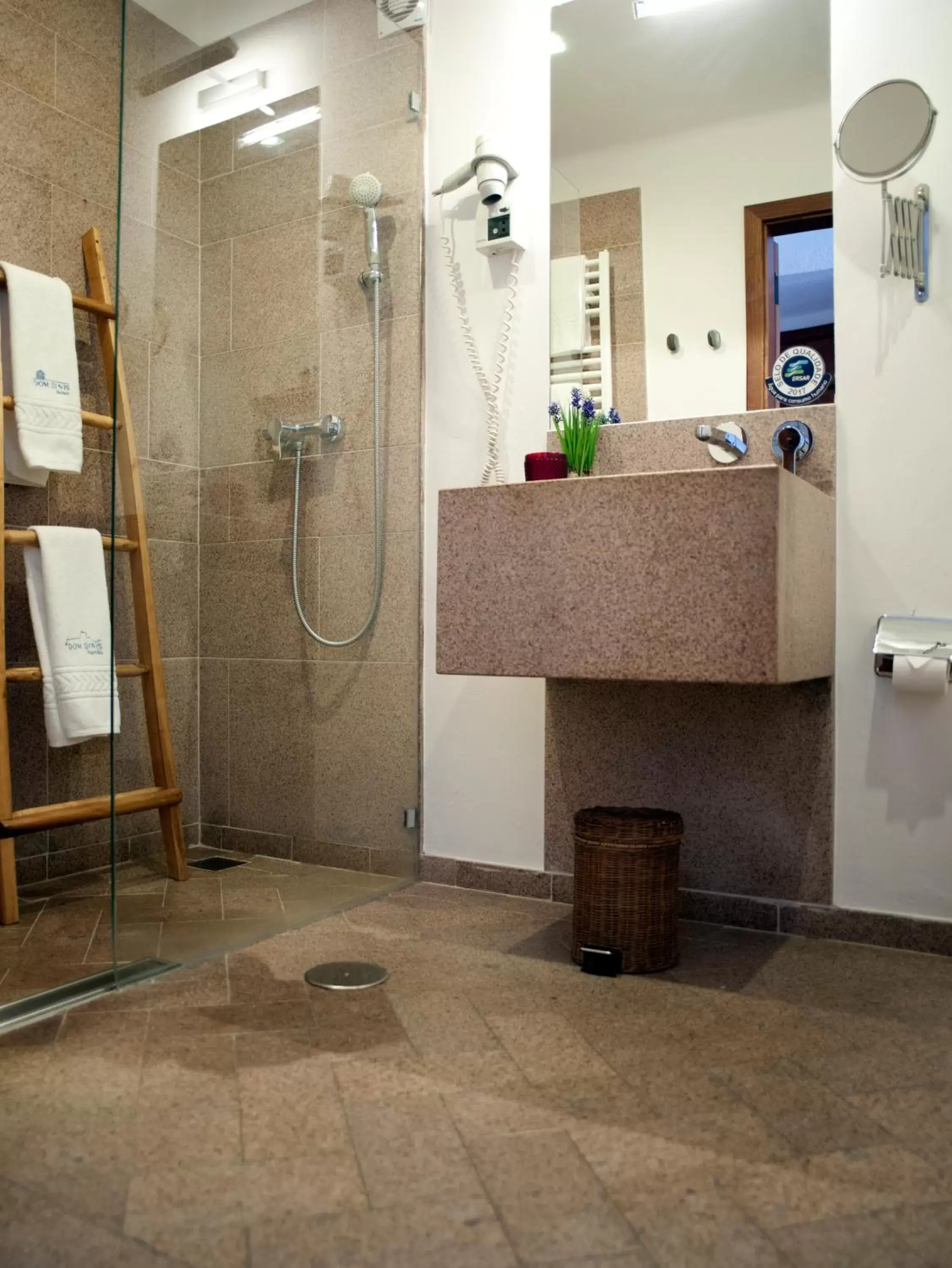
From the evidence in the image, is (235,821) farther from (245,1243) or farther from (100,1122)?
(245,1243)

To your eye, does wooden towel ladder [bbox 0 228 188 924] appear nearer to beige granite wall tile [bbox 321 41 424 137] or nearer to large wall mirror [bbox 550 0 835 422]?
beige granite wall tile [bbox 321 41 424 137]

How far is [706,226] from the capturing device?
241cm

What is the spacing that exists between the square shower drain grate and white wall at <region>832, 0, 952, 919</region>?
132 centimetres

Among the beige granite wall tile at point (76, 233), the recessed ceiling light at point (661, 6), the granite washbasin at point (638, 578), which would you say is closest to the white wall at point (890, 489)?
the granite washbasin at point (638, 578)

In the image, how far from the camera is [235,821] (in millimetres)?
2250

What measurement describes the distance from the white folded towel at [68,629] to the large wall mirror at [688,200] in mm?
1223

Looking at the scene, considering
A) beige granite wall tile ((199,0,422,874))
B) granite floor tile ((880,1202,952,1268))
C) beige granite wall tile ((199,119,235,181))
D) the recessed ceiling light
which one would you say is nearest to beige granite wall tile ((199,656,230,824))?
beige granite wall tile ((199,0,422,874))

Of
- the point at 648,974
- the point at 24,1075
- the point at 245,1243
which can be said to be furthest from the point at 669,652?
the point at 24,1075

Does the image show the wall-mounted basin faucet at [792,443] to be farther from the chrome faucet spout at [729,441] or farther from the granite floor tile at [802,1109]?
the granite floor tile at [802,1109]

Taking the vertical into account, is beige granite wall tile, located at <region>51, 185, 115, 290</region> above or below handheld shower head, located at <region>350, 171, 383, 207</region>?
below

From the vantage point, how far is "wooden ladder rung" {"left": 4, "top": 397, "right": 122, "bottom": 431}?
2.06m

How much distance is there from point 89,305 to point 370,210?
754mm

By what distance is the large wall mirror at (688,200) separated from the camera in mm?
2303

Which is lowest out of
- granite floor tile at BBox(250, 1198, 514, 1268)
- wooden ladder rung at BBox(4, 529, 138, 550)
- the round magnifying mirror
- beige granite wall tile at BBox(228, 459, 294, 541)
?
granite floor tile at BBox(250, 1198, 514, 1268)
